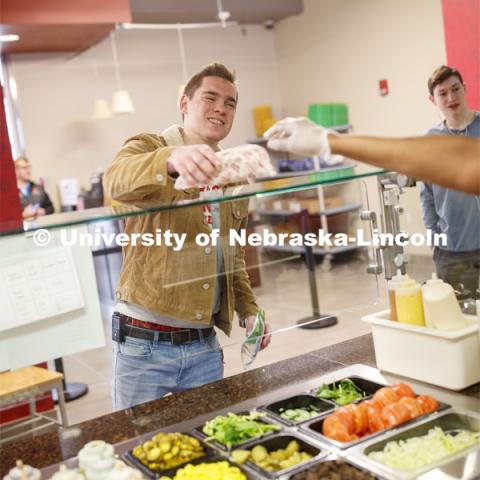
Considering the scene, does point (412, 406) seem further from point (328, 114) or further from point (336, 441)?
point (328, 114)

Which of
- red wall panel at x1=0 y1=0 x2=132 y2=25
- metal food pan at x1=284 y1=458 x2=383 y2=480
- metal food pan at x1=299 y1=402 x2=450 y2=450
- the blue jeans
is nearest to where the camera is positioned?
metal food pan at x1=284 y1=458 x2=383 y2=480

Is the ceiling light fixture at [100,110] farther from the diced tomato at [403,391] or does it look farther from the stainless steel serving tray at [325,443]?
the diced tomato at [403,391]

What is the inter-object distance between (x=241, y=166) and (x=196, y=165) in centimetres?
11

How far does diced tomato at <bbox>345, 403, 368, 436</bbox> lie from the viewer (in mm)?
1454

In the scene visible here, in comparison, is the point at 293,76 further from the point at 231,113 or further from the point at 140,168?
the point at 140,168

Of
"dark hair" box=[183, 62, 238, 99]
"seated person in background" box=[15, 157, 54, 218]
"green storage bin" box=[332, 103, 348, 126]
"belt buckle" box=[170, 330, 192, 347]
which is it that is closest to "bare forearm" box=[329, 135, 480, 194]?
"belt buckle" box=[170, 330, 192, 347]

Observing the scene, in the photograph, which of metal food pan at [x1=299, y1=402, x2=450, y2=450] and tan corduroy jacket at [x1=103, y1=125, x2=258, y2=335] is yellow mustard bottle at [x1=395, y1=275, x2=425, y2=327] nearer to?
metal food pan at [x1=299, y1=402, x2=450, y2=450]

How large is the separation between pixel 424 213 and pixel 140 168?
989 millimetres

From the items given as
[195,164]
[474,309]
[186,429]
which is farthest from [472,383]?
[195,164]

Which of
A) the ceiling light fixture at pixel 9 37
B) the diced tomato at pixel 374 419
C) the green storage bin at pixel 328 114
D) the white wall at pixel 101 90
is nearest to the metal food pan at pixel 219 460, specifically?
the diced tomato at pixel 374 419

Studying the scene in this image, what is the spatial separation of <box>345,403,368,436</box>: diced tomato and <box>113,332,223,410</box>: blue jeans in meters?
0.42

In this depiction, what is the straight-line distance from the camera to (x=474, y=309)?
1782mm

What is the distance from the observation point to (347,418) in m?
1.46

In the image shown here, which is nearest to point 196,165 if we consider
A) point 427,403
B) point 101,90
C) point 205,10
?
point 427,403
